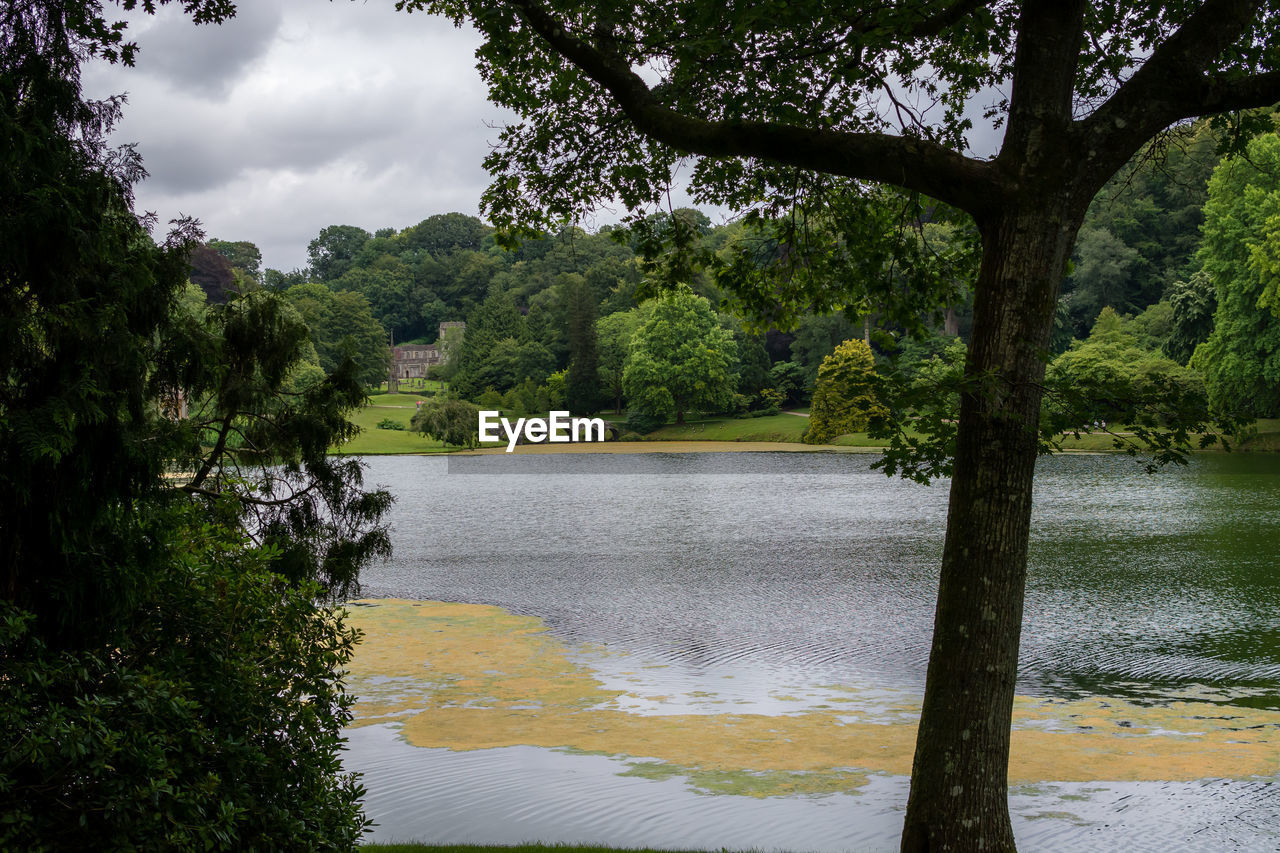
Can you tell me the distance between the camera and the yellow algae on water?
29.4 ft

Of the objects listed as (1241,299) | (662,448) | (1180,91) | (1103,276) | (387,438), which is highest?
(1103,276)

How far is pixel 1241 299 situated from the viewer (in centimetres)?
4812

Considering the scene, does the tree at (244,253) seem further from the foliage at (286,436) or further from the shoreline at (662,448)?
the foliage at (286,436)

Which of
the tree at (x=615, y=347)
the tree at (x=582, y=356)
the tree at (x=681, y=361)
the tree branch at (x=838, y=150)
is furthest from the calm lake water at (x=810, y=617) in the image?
the tree at (x=615, y=347)

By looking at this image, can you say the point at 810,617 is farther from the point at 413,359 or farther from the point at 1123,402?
the point at 413,359

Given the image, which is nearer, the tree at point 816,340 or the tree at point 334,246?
the tree at point 816,340

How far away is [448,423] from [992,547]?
6769cm

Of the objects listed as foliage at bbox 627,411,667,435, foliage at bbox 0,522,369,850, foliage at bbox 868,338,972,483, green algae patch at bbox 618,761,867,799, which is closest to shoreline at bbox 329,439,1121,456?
foliage at bbox 627,411,667,435

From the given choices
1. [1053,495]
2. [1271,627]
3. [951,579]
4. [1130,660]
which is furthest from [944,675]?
[1053,495]

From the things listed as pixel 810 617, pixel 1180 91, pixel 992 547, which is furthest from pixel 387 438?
pixel 1180 91

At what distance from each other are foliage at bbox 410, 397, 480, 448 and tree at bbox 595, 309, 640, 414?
12.5 meters

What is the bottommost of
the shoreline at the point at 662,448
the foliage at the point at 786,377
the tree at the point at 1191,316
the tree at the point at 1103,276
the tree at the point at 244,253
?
the shoreline at the point at 662,448

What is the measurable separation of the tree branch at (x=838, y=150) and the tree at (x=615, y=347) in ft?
240

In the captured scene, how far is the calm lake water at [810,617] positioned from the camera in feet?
26.1
